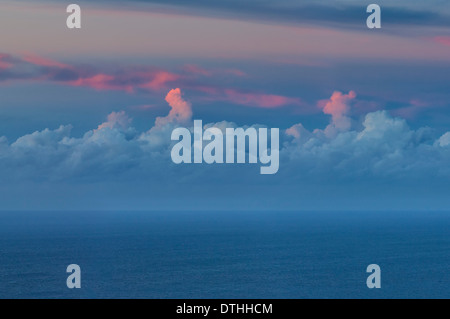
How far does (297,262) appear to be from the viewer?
158125 mm

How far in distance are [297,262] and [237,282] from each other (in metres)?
38.7

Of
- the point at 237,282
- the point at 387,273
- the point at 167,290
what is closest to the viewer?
the point at 167,290

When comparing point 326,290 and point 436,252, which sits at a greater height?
point 436,252
